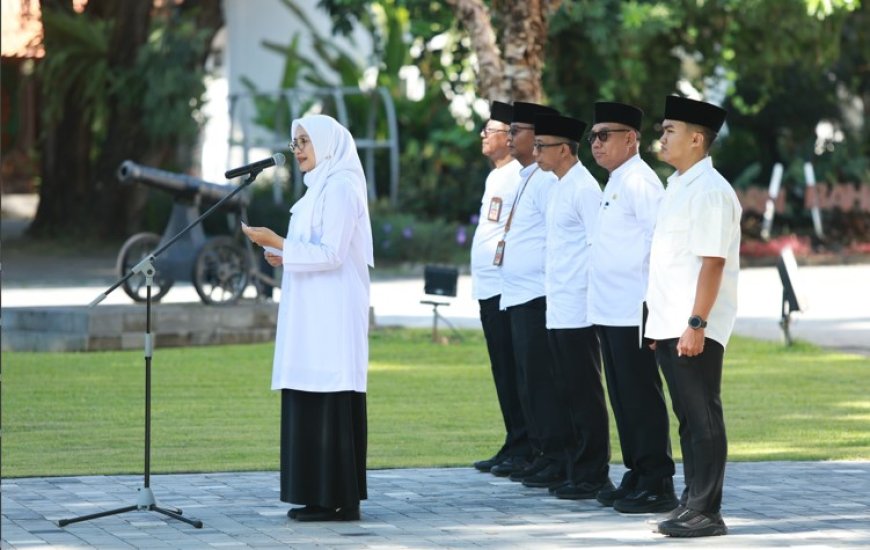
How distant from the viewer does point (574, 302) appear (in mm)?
9234

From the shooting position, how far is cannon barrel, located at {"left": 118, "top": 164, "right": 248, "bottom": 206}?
61.2ft

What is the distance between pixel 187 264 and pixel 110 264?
1080 cm

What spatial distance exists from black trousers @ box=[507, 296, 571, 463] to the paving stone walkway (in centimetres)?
31

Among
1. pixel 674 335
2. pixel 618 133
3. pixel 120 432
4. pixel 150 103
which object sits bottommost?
pixel 120 432

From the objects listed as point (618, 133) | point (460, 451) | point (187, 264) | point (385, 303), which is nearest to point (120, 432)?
point (460, 451)

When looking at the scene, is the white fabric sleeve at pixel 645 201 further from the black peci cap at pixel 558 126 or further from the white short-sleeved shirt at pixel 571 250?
the black peci cap at pixel 558 126

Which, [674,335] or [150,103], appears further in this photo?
[150,103]

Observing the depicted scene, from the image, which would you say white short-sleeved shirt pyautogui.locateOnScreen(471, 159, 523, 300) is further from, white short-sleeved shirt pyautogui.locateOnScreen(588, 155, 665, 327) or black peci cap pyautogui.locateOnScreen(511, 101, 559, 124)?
white short-sleeved shirt pyautogui.locateOnScreen(588, 155, 665, 327)

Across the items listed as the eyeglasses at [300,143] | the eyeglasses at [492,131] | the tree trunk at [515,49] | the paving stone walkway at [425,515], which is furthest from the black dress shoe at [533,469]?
the tree trunk at [515,49]

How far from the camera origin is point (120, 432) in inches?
482

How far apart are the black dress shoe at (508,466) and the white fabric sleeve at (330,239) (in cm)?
199

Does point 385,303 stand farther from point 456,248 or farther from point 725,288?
point 725,288

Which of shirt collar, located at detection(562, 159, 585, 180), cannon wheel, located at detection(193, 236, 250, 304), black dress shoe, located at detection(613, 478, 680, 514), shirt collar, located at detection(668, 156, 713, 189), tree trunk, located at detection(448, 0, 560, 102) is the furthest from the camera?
cannon wheel, located at detection(193, 236, 250, 304)

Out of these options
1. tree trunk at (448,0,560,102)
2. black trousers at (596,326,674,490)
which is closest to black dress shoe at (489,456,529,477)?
black trousers at (596,326,674,490)
